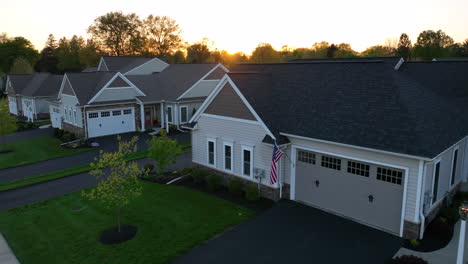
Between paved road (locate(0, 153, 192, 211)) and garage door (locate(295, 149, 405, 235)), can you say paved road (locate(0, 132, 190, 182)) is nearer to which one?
paved road (locate(0, 153, 192, 211))

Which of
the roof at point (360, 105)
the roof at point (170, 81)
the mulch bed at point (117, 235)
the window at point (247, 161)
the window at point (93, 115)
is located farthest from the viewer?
the roof at point (170, 81)

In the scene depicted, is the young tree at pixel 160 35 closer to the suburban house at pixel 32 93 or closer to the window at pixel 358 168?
the suburban house at pixel 32 93

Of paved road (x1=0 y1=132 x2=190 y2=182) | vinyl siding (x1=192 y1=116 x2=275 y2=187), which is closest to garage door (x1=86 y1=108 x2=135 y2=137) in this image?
paved road (x1=0 y1=132 x2=190 y2=182)

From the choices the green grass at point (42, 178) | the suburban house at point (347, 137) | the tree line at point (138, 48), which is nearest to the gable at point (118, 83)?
the green grass at point (42, 178)

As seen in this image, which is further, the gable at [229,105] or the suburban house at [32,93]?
the suburban house at [32,93]

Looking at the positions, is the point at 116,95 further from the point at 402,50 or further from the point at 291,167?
the point at 402,50

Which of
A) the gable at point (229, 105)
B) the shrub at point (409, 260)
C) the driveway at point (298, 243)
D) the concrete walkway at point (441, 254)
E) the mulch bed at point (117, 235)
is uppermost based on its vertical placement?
the gable at point (229, 105)
